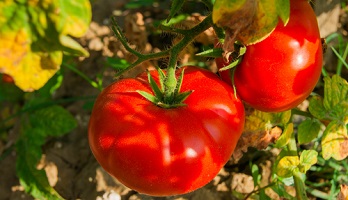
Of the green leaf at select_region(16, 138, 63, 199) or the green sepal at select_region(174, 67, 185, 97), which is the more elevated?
the green sepal at select_region(174, 67, 185, 97)

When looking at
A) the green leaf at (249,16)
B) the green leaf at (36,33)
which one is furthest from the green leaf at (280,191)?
the green leaf at (36,33)

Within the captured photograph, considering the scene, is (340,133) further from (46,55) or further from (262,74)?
(46,55)

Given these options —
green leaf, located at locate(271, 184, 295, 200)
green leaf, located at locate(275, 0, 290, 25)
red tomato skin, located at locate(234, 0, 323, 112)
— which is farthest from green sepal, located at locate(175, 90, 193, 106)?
green leaf, located at locate(271, 184, 295, 200)

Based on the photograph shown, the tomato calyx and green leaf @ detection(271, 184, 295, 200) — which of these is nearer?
the tomato calyx

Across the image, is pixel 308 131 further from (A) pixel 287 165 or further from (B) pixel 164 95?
(B) pixel 164 95

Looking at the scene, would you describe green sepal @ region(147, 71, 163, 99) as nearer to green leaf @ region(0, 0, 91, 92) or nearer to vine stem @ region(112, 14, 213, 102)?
vine stem @ region(112, 14, 213, 102)

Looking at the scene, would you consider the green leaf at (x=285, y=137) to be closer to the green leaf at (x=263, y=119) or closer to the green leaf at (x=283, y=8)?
the green leaf at (x=263, y=119)

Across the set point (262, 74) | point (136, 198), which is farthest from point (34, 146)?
point (262, 74)

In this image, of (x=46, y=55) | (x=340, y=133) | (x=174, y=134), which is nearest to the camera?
(x=46, y=55)
